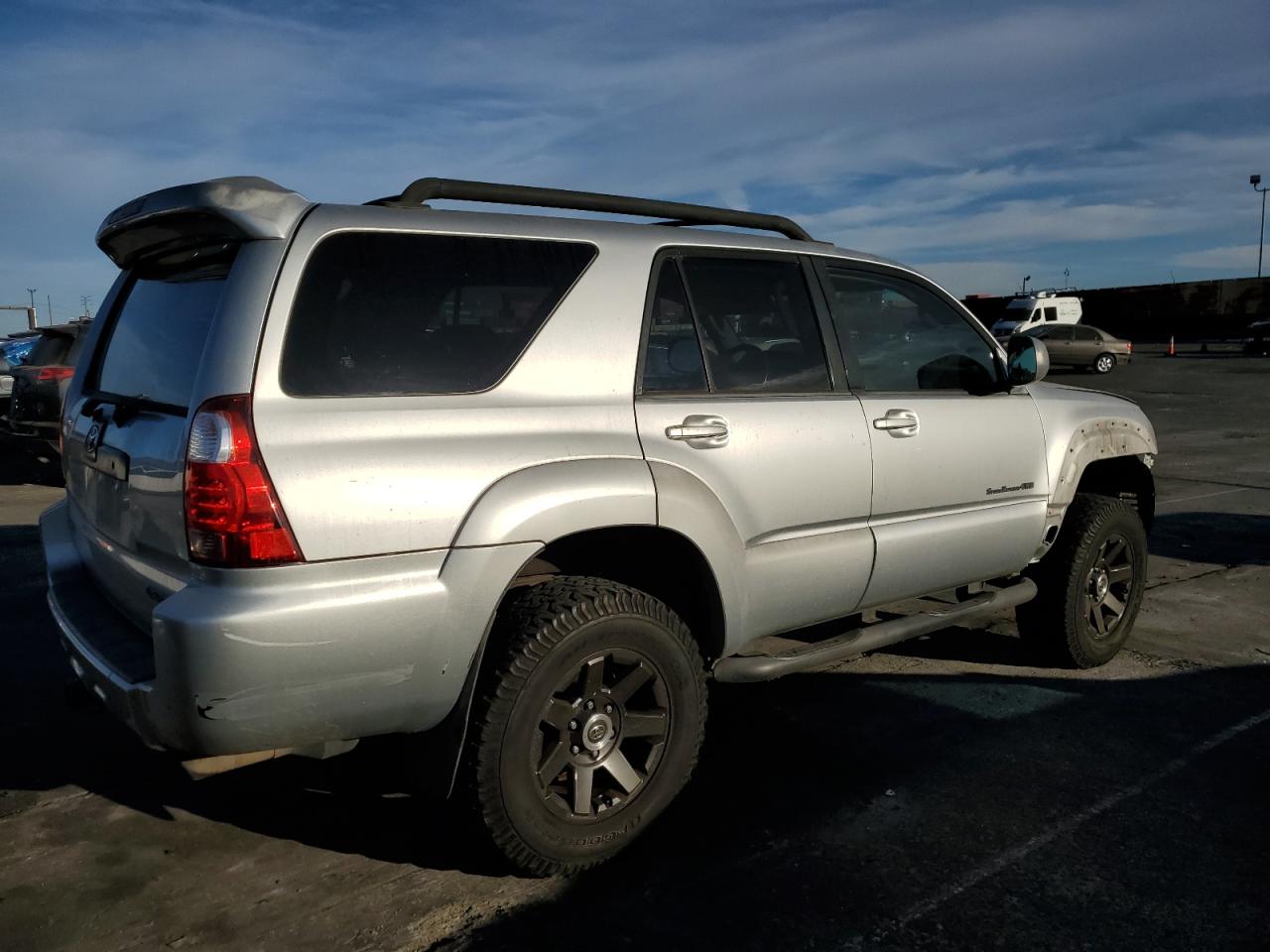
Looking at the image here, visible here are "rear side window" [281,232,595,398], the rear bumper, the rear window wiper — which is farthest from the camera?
the rear window wiper

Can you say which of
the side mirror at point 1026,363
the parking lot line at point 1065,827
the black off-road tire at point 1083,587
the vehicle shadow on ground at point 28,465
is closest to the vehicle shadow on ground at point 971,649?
the black off-road tire at point 1083,587

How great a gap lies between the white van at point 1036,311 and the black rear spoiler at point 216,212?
3544 cm

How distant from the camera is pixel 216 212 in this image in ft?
8.81

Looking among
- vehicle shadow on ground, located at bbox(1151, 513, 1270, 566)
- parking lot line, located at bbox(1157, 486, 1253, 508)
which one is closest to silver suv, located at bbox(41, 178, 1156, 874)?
vehicle shadow on ground, located at bbox(1151, 513, 1270, 566)

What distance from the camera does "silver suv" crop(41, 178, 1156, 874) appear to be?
2.55 m

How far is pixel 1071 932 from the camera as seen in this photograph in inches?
108

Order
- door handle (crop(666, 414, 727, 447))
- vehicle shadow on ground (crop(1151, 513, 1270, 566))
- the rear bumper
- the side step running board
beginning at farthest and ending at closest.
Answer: vehicle shadow on ground (crop(1151, 513, 1270, 566)) < the side step running board < door handle (crop(666, 414, 727, 447)) < the rear bumper

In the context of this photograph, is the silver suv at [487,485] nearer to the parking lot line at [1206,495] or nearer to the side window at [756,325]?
the side window at [756,325]

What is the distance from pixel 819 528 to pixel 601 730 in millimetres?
1046

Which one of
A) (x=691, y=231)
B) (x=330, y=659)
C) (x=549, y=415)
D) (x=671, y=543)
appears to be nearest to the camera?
(x=330, y=659)

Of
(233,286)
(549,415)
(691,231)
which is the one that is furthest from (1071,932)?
(233,286)

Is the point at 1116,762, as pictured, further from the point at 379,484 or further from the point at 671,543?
the point at 379,484

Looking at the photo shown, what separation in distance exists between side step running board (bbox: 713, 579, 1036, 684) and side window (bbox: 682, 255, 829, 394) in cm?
88

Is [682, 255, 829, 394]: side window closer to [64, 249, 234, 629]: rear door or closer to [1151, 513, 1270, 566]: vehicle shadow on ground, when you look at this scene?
[64, 249, 234, 629]: rear door
